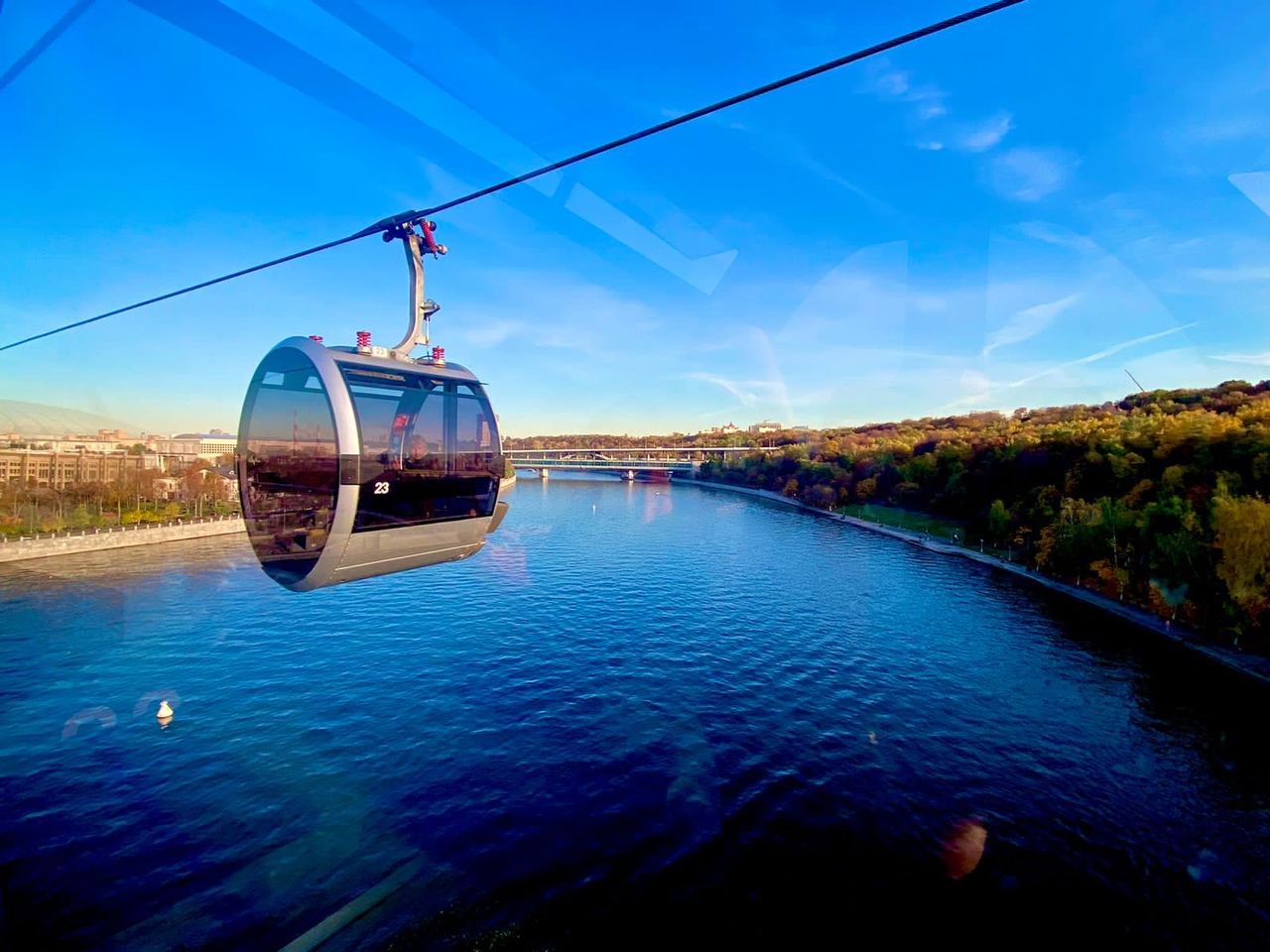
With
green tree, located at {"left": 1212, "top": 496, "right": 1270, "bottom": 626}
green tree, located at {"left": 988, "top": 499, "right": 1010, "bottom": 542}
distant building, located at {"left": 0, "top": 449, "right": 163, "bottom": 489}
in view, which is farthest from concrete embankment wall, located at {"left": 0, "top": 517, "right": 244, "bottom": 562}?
green tree, located at {"left": 988, "top": 499, "right": 1010, "bottom": 542}

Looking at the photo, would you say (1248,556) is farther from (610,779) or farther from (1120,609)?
(610,779)

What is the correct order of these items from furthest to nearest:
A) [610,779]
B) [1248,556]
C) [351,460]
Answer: [1248,556]
[610,779]
[351,460]

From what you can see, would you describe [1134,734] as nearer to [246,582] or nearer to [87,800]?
[87,800]

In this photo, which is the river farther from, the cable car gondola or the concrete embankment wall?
the concrete embankment wall

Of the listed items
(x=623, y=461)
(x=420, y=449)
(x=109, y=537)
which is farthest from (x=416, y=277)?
(x=623, y=461)

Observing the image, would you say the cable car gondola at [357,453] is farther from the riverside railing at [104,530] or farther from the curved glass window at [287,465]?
the riverside railing at [104,530]
